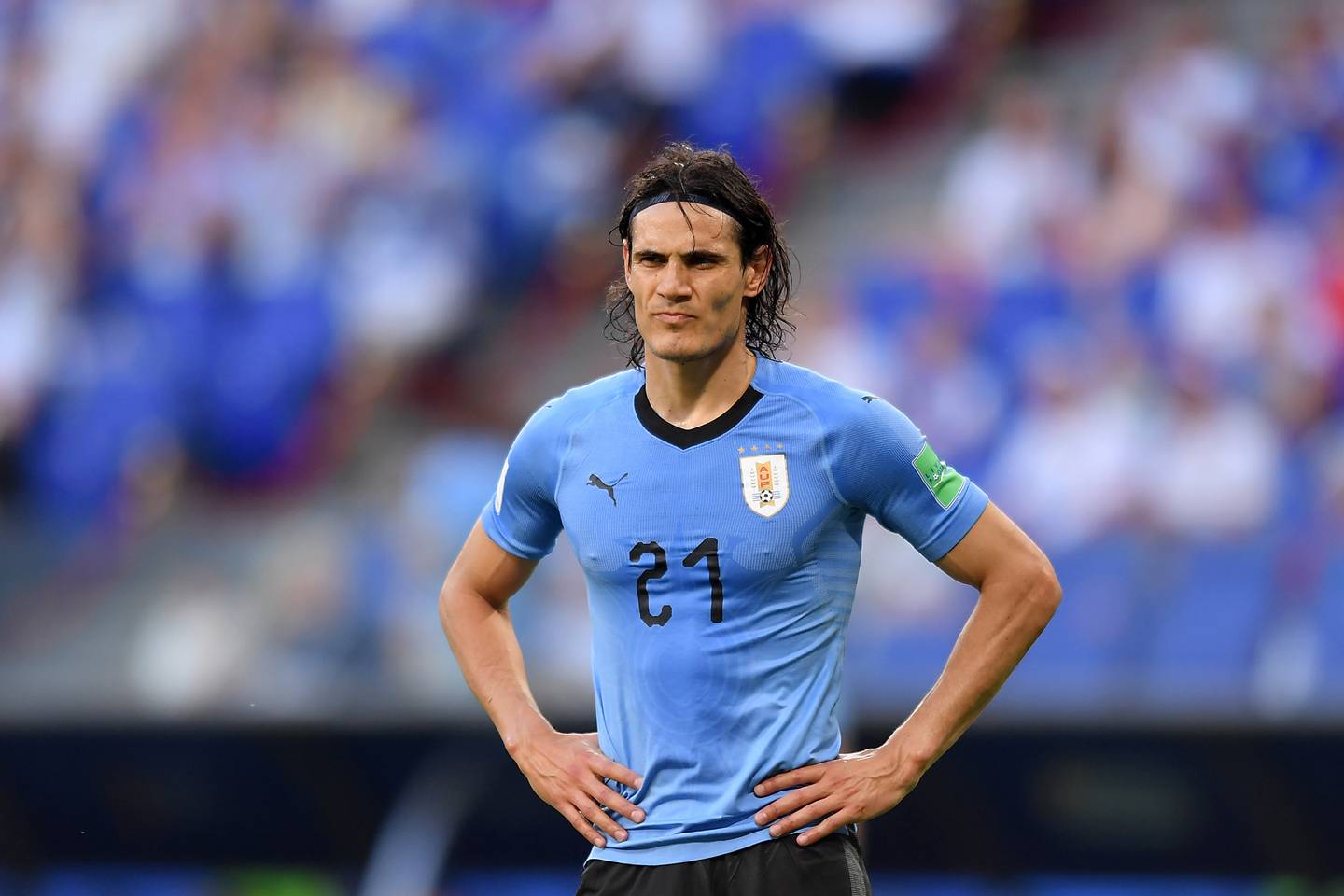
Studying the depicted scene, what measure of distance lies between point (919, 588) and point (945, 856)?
1.03 metres

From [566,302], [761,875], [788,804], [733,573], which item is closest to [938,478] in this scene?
[733,573]

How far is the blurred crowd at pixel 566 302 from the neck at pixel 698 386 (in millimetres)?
3267

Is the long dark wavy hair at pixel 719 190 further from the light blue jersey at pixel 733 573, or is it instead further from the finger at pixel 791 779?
the finger at pixel 791 779

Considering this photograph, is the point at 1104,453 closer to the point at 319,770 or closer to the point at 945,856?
the point at 945,856

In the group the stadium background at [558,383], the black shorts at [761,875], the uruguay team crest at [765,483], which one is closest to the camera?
the black shorts at [761,875]

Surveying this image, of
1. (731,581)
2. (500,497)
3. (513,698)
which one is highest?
(500,497)

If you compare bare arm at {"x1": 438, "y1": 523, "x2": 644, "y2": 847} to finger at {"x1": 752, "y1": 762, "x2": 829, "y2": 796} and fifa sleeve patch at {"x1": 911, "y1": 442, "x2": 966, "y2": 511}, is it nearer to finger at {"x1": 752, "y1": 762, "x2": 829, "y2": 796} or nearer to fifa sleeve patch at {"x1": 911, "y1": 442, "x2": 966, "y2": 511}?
finger at {"x1": 752, "y1": 762, "x2": 829, "y2": 796}

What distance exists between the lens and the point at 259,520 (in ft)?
30.8

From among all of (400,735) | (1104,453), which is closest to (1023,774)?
(1104,453)

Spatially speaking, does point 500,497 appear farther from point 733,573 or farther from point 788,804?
point 788,804

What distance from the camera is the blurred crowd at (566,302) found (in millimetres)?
7211

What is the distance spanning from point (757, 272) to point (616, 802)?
1057mm

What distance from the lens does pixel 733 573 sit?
3.44 m

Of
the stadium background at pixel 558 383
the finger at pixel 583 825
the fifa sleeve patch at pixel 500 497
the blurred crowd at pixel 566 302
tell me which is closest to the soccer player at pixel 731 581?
the finger at pixel 583 825
